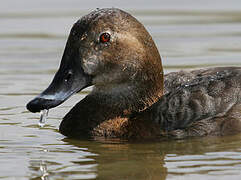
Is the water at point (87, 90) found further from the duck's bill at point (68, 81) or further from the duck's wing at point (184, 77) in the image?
the duck's wing at point (184, 77)

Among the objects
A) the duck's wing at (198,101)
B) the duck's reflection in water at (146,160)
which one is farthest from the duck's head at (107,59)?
the duck's reflection in water at (146,160)

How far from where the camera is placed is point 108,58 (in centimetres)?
892

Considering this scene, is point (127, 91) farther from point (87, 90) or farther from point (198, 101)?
point (87, 90)

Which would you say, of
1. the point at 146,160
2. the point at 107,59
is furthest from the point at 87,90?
the point at 146,160

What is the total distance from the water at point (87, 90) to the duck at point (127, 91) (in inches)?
7.3

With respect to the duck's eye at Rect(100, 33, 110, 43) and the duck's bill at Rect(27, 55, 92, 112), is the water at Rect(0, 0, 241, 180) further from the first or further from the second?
the duck's eye at Rect(100, 33, 110, 43)

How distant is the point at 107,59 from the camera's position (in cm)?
891

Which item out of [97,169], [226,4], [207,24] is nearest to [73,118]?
[97,169]

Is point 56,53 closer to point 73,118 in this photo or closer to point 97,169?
point 73,118

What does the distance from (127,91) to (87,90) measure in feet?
7.87

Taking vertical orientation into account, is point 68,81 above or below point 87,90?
above

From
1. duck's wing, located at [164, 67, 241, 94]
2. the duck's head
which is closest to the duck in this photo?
the duck's head

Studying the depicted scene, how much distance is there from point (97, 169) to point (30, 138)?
1.56 m

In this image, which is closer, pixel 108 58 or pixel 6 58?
pixel 108 58
